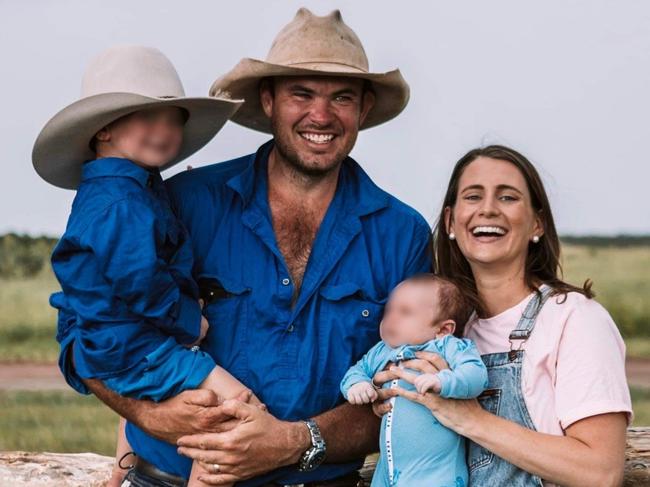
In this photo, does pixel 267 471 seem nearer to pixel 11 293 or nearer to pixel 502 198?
pixel 502 198

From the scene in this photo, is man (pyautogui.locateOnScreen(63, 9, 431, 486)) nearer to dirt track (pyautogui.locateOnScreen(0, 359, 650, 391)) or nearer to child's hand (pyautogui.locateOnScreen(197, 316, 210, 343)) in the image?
child's hand (pyautogui.locateOnScreen(197, 316, 210, 343))

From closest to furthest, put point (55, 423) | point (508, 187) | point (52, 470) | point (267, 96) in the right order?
point (508, 187) → point (267, 96) → point (52, 470) → point (55, 423)

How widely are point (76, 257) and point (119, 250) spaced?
0.16 m

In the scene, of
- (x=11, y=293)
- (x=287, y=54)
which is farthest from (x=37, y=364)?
(x=287, y=54)

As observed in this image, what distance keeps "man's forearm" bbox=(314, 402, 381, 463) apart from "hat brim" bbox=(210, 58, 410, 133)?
1.17 metres

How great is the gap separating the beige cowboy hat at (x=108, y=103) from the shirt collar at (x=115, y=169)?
0.14m

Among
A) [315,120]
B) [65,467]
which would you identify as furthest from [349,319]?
[65,467]

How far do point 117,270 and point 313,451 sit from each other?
872mm

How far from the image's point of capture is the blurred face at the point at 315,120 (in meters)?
3.55

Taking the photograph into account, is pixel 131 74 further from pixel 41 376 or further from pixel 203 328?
Result: pixel 41 376

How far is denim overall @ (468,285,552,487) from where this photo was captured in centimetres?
299

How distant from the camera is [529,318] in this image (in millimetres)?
3080

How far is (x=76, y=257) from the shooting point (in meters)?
3.03

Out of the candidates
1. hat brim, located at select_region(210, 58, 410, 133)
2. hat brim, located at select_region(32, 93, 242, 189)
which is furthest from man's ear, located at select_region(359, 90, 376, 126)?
hat brim, located at select_region(32, 93, 242, 189)
